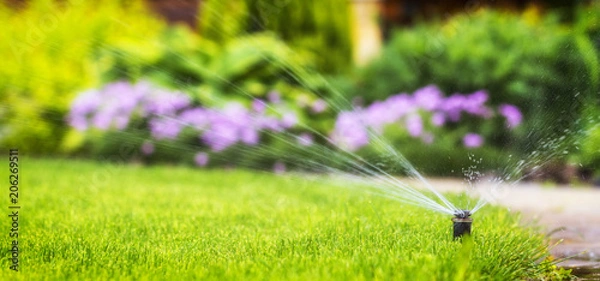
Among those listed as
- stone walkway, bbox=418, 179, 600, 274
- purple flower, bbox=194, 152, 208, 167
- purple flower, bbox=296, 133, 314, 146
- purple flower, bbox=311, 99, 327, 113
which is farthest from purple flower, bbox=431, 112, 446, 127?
purple flower, bbox=194, 152, 208, 167

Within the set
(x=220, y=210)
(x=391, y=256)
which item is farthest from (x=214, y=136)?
(x=391, y=256)

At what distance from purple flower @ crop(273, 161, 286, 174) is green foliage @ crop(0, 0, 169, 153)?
2225 millimetres

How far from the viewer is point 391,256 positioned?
2.44m

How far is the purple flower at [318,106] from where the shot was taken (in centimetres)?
668

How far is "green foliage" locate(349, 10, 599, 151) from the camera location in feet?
18.6

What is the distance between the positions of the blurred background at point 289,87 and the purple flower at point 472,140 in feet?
0.04

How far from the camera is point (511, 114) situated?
5754 mm

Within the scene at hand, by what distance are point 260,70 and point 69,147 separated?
1853 millimetres

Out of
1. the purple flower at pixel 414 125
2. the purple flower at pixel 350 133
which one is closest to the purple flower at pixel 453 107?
the purple flower at pixel 414 125

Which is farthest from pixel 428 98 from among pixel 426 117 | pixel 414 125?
pixel 414 125

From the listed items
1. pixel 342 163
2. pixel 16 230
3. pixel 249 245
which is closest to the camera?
pixel 249 245

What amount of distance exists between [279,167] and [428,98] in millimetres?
1297

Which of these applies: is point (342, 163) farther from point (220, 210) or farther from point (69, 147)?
point (69, 147)

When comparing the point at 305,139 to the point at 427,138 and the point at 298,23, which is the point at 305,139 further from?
the point at 298,23
